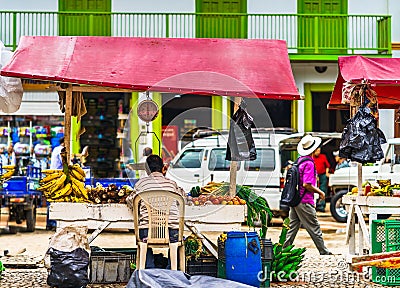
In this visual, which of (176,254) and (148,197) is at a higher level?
(148,197)

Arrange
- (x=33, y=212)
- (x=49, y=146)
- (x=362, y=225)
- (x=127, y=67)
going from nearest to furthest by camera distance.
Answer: (x=127, y=67) → (x=362, y=225) → (x=33, y=212) → (x=49, y=146)

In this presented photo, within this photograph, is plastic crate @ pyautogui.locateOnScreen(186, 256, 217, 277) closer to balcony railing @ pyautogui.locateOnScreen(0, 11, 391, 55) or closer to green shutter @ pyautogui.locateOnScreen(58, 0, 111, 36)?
balcony railing @ pyautogui.locateOnScreen(0, 11, 391, 55)

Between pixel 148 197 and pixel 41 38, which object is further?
pixel 41 38

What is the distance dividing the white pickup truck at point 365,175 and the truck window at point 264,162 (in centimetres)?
206

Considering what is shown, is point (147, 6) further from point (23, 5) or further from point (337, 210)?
point (337, 210)

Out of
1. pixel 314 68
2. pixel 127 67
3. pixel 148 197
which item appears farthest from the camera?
pixel 314 68

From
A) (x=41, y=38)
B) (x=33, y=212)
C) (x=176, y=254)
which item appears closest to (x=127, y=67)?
(x=41, y=38)

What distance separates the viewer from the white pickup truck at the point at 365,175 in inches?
754

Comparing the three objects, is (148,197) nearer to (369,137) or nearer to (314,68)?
(369,137)

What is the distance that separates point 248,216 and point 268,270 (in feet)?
3.22

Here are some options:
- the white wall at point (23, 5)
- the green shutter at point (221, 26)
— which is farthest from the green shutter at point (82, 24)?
the green shutter at point (221, 26)

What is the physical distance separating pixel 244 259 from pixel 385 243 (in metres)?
1.87

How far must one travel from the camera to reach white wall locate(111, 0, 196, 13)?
80.3ft

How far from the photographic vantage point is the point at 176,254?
32.8 feet
